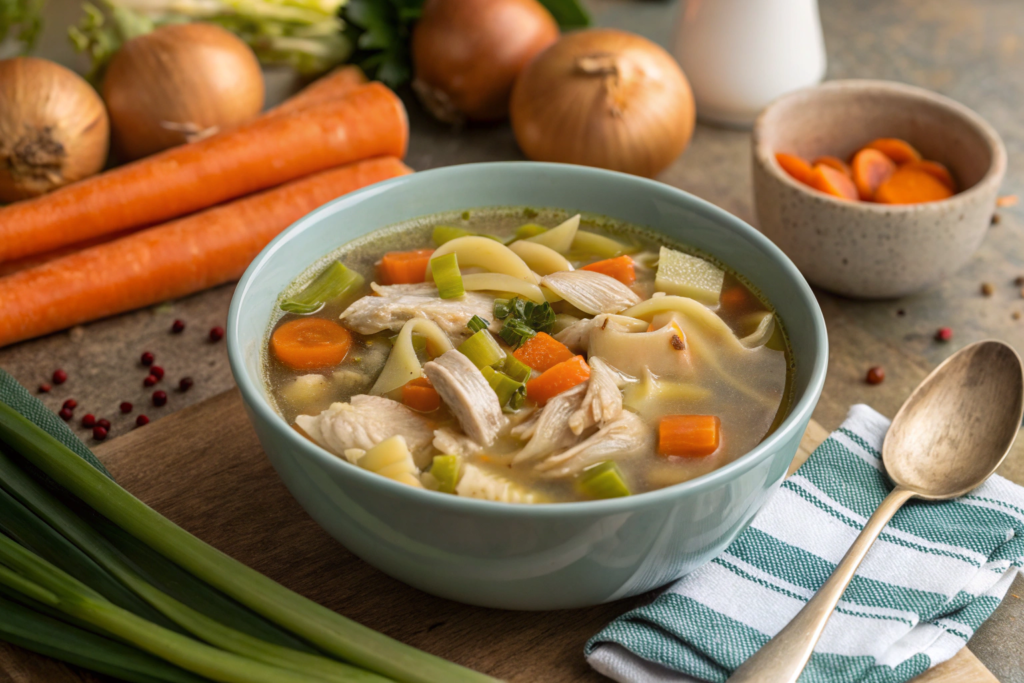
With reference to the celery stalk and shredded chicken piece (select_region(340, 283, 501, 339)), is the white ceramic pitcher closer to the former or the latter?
shredded chicken piece (select_region(340, 283, 501, 339))

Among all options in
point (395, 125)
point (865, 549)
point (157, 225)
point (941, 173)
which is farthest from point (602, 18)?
point (865, 549)

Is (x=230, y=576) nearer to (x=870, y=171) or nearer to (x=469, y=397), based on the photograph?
(x=469, y=397)

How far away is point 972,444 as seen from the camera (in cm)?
283

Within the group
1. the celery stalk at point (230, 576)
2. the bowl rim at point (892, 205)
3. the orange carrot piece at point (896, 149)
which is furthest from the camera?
the orange carrot piece at point (896, 149)

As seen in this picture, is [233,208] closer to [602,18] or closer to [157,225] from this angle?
[157,225]

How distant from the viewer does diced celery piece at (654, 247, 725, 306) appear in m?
2.93

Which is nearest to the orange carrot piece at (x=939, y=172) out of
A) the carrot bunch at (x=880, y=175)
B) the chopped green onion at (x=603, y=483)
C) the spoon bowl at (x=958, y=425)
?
the carrot bunch at (x=880, y=175)

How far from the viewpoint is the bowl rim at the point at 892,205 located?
11.7 feet

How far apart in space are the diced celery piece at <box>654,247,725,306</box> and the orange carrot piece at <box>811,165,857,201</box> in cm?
116

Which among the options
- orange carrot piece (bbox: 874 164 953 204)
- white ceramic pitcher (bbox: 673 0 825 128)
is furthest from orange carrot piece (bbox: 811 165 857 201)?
white ceramic pitcher (bbox: 673 0 825 128)

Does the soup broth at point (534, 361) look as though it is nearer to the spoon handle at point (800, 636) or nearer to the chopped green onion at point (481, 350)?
the chopped green onion at point (481, 350)

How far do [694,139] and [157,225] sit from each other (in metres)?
2.98

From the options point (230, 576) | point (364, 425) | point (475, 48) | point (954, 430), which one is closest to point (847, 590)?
point (954, 430)

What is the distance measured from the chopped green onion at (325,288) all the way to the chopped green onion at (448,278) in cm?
30
